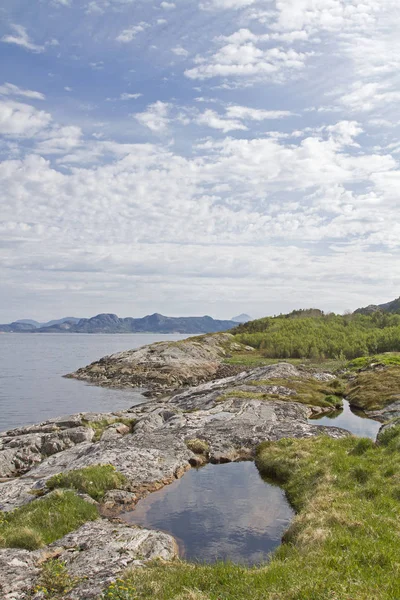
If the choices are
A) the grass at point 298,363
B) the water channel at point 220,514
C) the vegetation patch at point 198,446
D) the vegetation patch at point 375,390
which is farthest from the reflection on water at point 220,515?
the grass at point 298,363

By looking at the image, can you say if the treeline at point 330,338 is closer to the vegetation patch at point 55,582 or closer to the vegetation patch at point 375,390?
the vegetation patch at point 375,390

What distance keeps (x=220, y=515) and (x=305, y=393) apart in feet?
130

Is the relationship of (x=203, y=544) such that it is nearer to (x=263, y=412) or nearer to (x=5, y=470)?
(x=5, y=470)

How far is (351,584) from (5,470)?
27.3 metres

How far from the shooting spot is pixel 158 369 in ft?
329

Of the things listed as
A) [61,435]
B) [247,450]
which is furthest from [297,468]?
[61,435]

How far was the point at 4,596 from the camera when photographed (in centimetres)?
1284

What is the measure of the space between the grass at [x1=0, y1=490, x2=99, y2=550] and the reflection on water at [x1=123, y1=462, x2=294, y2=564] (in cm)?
253

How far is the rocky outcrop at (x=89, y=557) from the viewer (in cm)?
1326

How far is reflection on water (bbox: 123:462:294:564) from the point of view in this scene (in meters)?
17.5

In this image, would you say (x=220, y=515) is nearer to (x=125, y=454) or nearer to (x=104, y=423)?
(x=125, y=454)

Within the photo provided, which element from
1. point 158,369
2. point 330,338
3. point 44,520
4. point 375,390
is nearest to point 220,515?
point 44,520

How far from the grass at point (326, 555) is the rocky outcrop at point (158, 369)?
209 feet

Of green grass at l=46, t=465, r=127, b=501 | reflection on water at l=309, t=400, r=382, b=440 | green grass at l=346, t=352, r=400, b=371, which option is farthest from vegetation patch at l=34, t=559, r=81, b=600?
green grass at l=346, t=352, r=400, b=371
